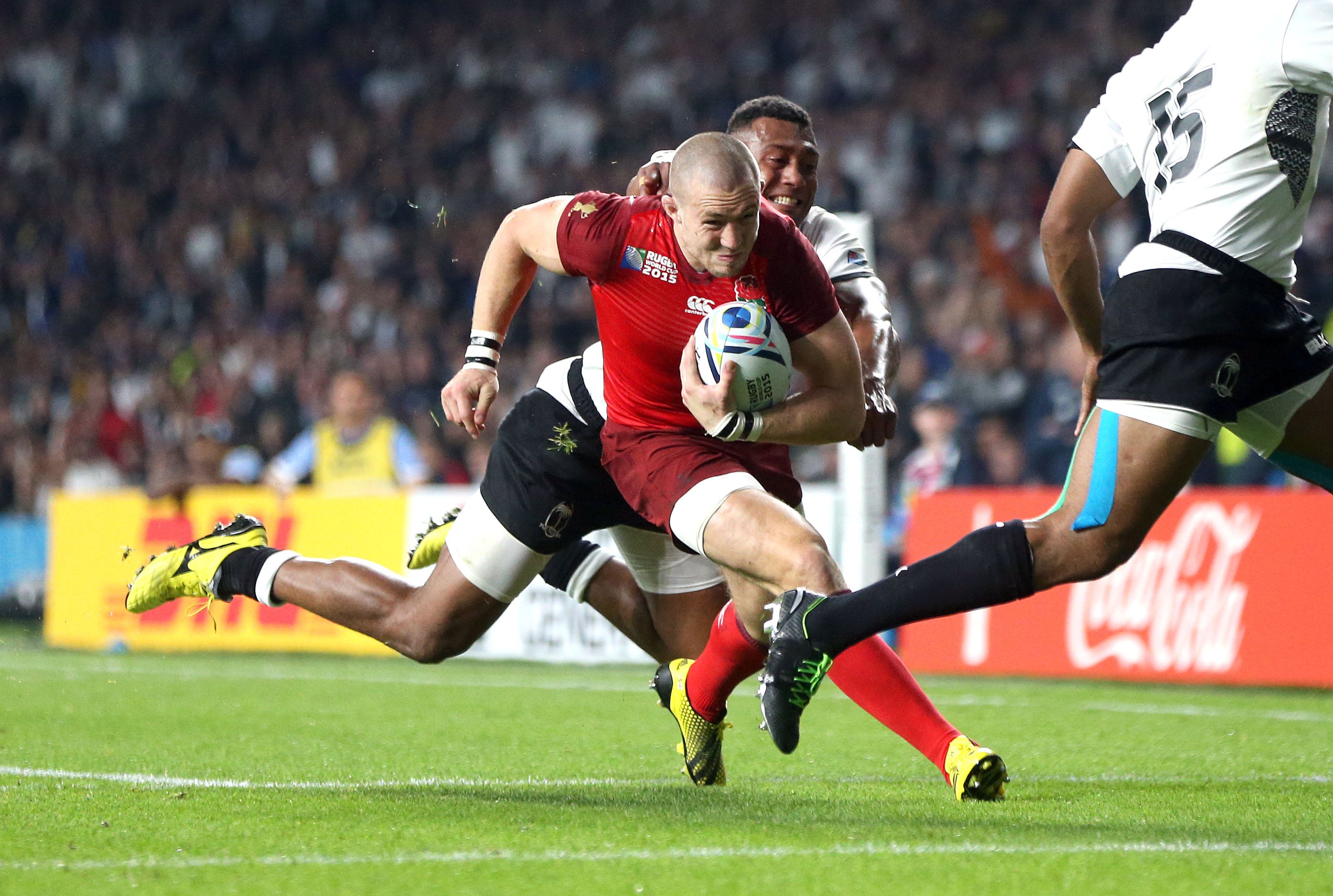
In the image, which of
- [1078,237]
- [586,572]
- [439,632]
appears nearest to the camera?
[1078,237]

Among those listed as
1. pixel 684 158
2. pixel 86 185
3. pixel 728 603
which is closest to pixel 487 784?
pixel 728 603

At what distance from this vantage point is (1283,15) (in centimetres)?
429

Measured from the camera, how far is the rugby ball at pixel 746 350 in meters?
4.77

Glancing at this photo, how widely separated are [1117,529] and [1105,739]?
292 centimetres

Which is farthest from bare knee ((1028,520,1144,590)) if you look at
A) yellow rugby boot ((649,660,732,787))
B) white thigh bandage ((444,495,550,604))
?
white thigh bandage ((444,495,550,604))

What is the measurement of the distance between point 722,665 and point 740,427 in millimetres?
891

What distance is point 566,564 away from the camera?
20.4ft

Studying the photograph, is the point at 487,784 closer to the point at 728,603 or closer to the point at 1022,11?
the point at 728,603

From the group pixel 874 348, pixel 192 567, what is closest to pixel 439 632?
pixel 192 567

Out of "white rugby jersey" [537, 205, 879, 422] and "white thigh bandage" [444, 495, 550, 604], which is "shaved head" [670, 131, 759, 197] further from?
"white thigh bandage" [444, 495, 550, 604]

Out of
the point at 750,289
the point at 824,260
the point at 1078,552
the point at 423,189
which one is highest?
the point at 423,189

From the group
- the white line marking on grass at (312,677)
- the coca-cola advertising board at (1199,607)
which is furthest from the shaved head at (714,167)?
the coca-cola advertising board at (1199,607)

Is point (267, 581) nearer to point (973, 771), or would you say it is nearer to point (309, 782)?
point (309, 782)

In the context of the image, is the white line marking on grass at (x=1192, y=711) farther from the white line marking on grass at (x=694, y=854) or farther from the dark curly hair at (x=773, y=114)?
the white line marking on grass at (x=694, y=854)
